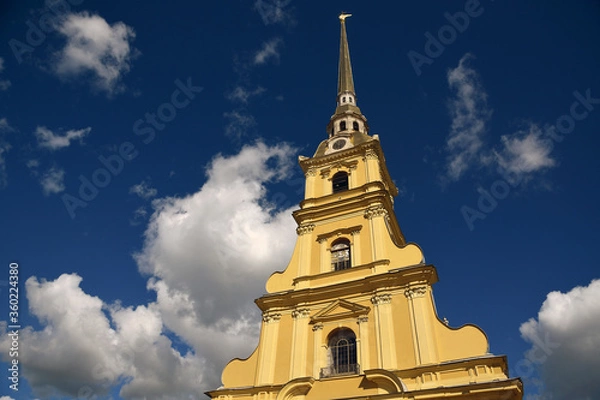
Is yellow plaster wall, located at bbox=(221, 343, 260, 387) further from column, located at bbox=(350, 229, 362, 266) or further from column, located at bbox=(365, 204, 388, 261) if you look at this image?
column, located at bbox=(365, 204, 388, 261)

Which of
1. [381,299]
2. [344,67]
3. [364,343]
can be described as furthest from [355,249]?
[344,67]

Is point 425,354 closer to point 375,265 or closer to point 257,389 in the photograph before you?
point 375,265

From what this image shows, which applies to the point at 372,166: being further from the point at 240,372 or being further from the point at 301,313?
the point at 240,372

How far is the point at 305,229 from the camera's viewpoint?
2466 centimetres

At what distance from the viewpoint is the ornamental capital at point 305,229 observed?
24.5 metres

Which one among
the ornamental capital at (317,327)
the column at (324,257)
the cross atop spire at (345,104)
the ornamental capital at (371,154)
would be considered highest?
the cross atop spire at (345,104)

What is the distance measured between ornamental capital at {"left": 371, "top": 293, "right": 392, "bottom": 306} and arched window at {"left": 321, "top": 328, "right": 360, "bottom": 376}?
5.88 ft

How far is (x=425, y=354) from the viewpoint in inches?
678

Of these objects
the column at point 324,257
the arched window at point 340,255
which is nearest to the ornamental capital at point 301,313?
the column at point 324,257

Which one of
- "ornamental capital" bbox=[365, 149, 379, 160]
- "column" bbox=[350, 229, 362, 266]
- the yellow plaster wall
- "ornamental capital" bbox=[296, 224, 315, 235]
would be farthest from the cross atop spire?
the yellow plaster wall

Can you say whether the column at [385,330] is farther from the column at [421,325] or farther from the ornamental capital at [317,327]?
the ornamental capital at [317,327]

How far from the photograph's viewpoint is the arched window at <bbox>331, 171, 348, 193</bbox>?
26.3 meters

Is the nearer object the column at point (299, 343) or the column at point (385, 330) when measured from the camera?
the column at point (385, 330)

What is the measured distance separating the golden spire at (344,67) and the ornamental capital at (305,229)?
52.0 feet
